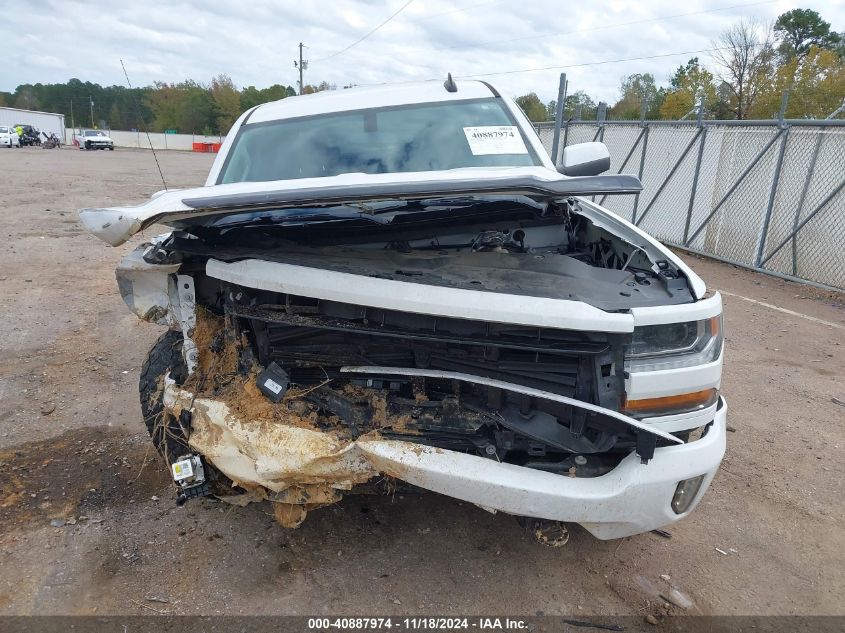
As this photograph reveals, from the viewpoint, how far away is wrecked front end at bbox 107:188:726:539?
201 centimetres

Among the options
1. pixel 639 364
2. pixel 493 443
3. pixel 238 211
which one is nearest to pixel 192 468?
pixel 238 211

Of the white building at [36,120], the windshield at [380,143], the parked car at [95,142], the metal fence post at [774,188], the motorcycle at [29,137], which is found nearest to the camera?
the windshield at [380,143]

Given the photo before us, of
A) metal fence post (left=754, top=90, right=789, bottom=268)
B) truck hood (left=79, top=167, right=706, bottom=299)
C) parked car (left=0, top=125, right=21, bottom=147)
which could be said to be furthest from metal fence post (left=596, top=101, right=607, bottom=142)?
parked car (left=0, top=125, right=21, bottom=147)

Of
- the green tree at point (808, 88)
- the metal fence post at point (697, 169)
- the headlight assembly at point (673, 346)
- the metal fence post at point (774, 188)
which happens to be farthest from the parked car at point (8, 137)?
the headlight assembly at point (673, 346)

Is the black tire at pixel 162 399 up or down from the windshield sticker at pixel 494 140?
down

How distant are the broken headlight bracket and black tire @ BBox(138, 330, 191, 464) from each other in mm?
88

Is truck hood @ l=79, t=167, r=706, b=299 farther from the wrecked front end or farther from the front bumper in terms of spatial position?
the front bumper

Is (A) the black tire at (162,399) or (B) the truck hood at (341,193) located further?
(A) the black tire at (162,399)

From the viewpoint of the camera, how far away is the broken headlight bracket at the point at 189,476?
234cm

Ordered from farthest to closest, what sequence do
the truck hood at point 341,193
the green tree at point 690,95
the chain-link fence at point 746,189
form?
the green tree at point 690,95 → the chain-link fence at point 746,189 → the truck hood at point 341,193

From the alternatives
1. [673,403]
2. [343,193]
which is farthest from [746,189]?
[343,193]

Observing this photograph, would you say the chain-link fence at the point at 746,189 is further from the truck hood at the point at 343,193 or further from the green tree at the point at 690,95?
the green tree at the point at 690,95

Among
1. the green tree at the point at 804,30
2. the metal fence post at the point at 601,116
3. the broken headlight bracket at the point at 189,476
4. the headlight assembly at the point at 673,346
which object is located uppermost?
the green tree at the point at 804,30

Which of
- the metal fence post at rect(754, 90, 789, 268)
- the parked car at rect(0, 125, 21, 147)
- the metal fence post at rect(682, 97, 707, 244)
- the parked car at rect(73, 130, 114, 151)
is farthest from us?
the parked car at rect(73, 130, 114, 151)
